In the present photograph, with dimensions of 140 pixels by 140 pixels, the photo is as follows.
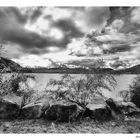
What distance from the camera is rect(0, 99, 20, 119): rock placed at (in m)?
2.61

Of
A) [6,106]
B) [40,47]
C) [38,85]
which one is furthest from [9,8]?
[6,106]

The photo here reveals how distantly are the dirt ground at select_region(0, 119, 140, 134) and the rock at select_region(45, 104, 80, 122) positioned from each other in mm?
76

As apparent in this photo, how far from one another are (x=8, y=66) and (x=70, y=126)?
1425 mm

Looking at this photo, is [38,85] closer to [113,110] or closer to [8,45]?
[8,45]

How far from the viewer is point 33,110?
2.63 metres

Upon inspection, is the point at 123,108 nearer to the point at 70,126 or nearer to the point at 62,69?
the point at 70,126

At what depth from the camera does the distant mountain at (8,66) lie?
283 centimetres

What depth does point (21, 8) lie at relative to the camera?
2.75m

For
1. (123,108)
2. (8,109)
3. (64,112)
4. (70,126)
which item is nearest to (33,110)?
(8,109)

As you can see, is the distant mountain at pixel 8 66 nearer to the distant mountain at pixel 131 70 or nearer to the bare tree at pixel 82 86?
the bare tree at pixel 82 86

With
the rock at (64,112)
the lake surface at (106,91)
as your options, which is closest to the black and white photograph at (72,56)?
the lake surface at (106,91)

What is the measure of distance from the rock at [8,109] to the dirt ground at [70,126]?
0.27 feet

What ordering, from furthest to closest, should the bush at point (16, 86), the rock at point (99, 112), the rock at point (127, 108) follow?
the bush at point (16, 86) → the rock at point (127, 108) → the rock at point (99, 112)

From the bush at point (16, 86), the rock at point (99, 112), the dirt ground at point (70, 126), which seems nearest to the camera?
the dirt ground at point (70, 126)
